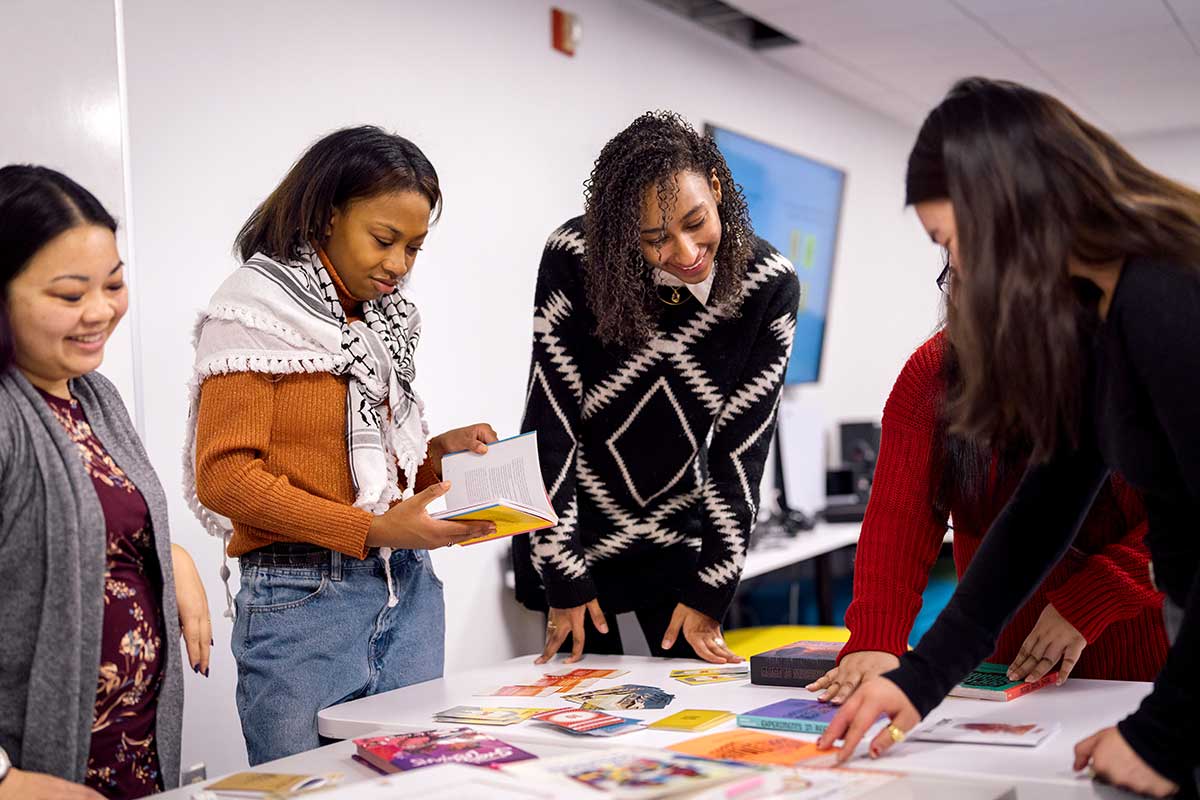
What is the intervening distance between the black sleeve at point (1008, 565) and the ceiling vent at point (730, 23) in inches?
130

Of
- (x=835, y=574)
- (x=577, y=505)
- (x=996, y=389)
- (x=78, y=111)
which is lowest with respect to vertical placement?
(x=835, y=574)

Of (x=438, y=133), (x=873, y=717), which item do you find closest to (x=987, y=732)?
(x=873, y=717)

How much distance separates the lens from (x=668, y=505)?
81.9 inches

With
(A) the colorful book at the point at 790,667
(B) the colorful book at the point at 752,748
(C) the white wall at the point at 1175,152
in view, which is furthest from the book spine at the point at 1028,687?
(C) the white wall at the point at 1175,152

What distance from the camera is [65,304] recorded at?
4.48 feet

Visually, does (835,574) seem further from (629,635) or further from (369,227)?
(369,227)

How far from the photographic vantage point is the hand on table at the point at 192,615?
1625 millimetres

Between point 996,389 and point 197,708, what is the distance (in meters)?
1.98

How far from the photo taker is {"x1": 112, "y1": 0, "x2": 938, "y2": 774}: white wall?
8.37 feet

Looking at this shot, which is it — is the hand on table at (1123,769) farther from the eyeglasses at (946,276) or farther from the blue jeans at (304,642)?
the blue jeans at (304,642)

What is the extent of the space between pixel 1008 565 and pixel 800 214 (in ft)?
13.4

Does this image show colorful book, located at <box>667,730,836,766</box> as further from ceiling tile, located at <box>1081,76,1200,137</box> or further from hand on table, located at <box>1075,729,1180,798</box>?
ceiling tile, located at <box>1081,76,1200,137</box>

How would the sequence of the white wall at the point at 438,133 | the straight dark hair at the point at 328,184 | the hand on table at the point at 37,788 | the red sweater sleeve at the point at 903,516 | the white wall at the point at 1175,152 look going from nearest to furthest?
the hand on table at the point at 37,788, the red sweater sleeve at the point at 903,516, the straight dark hair at the point at 328,184, the white wall at the point at 438,133, the white wall at the point at 1175,152

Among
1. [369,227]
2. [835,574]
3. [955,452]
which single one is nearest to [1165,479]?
[955,452]
